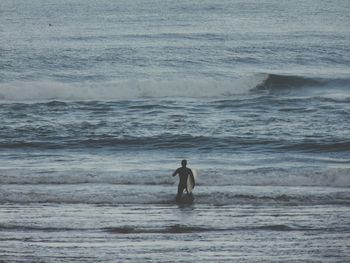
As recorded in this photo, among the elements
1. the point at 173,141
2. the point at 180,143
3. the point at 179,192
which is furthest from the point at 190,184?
the point at 173,141

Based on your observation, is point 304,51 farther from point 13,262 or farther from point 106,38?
point 13,262

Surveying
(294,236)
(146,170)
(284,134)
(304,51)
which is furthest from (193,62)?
(294,236)

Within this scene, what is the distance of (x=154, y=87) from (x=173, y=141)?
12.9 m

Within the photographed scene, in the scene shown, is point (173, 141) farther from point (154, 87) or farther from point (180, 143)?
point (154, 87)

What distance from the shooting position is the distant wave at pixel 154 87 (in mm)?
37375

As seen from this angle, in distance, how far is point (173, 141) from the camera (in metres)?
26.7

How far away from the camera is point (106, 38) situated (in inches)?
2168

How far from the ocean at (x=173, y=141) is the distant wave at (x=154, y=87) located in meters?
0.11

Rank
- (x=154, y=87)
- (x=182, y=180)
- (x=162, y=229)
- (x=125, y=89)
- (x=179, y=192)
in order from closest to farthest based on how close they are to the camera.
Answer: (x=162, y=229) < (x=179, y=192) < (x=182, y=180) < (x=125, y=89) < (x=154, y=87)

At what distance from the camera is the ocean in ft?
45.3

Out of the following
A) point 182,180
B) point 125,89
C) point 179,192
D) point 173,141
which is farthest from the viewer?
point 125,89

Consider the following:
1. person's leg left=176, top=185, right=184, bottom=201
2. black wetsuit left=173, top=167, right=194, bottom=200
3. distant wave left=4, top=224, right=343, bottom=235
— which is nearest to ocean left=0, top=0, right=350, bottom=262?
distant wave left=4, top=224, right=343, bottom=235

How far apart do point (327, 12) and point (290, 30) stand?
17052mm

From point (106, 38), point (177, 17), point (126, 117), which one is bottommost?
point (126, 117)
